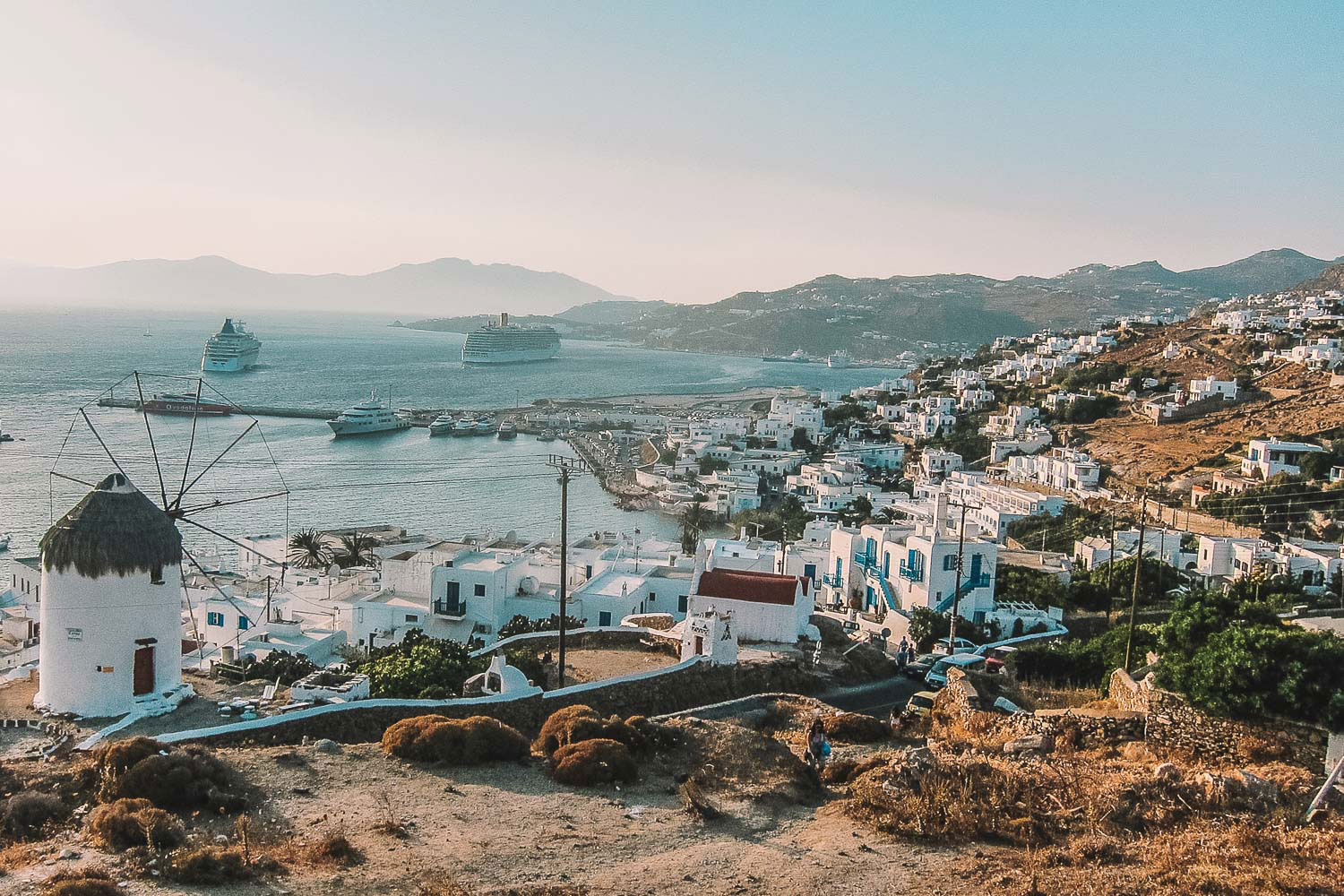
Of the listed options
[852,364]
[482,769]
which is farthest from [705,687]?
[852,364]

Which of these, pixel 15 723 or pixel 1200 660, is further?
pixel 15 723

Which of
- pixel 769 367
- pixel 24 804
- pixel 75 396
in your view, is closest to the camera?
pixel 24 804

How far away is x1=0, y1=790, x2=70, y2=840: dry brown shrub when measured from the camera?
6074 mm

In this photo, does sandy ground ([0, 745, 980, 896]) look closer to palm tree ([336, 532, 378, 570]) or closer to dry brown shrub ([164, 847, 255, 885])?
dry brown shrub ([164, 847, 255, 885])

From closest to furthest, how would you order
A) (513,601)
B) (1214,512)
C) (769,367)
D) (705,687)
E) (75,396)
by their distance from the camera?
(705,687) < (513,601) < (1214,512) < (75,396) < (769,367)

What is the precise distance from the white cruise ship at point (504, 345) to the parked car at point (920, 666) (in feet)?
366

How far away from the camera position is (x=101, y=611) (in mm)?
9633

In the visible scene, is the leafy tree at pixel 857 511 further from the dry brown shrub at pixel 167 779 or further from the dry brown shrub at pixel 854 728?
the dry brown shrub at pixel 167 779

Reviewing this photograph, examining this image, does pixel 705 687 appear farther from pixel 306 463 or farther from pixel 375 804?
pixel 306 463

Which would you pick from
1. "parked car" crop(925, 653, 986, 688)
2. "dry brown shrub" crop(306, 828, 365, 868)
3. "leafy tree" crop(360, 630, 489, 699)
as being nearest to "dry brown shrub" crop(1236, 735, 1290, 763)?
"parked car" crop(925, 653, 986, 688)

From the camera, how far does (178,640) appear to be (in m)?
10.2

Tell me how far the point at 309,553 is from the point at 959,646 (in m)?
18.0

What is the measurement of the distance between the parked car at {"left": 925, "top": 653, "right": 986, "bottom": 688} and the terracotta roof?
7.10ft

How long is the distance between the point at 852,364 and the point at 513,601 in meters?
148
